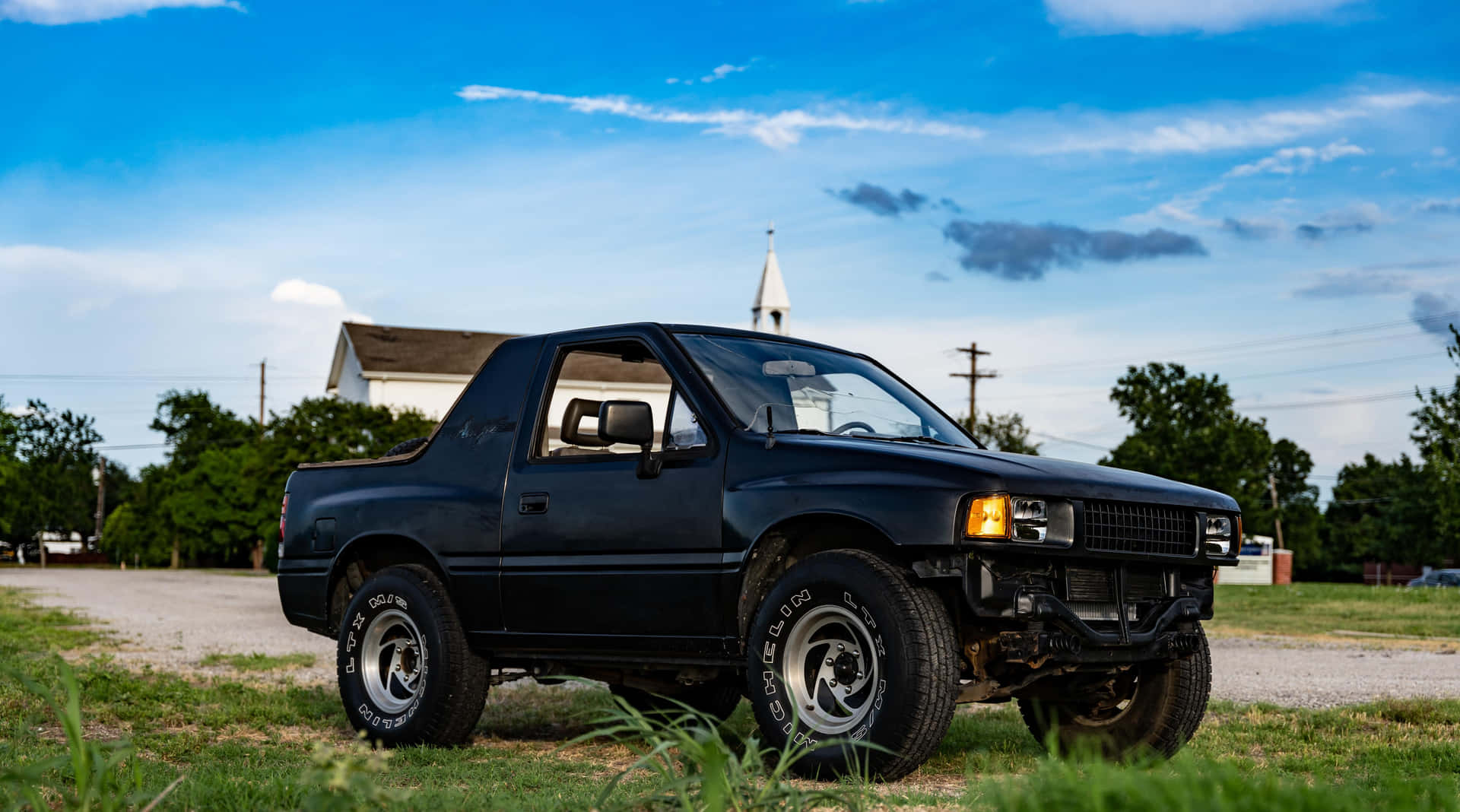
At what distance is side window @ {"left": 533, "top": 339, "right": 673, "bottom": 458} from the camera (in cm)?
668

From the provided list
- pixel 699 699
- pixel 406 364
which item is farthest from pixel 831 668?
pixel 406 364

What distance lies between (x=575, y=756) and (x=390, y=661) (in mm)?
1184

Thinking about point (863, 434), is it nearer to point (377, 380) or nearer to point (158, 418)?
point (377, 380)

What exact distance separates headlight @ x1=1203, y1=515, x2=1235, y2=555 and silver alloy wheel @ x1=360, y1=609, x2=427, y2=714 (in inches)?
147

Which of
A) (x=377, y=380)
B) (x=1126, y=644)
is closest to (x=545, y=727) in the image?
(x=1126, y=644)

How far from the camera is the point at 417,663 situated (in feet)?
23.2

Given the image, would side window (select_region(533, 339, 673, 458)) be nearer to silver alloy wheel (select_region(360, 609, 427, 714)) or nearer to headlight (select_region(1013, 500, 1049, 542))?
silver alloy wheel (select_region(360, 609, 427, 714))

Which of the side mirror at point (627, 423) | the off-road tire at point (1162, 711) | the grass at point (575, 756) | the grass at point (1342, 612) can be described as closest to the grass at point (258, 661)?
the grass at point (575, 756)

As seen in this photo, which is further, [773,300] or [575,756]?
[773,300]

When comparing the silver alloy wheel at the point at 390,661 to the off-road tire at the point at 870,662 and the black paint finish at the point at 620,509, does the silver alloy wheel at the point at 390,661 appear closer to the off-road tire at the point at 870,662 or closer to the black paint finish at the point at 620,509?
the black paint finish at the point at 620,509

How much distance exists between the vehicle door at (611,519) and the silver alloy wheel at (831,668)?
480 millimetres

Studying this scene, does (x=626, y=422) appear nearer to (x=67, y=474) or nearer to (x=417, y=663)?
(x=417, y=663)

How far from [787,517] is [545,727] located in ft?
10.4

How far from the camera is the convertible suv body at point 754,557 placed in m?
5.25
